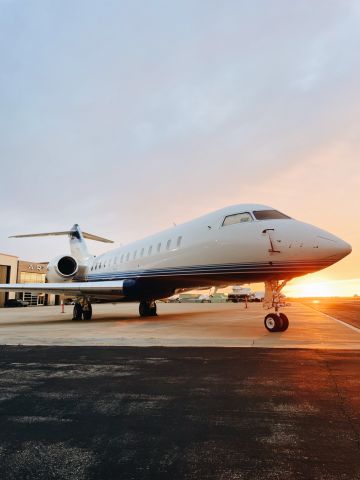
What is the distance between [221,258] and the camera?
11.8 m

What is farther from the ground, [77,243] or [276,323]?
[77,243]

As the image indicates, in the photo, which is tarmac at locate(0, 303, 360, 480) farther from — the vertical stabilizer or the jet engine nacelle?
the vertical stabilizer

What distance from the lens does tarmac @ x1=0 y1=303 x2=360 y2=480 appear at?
2.55m

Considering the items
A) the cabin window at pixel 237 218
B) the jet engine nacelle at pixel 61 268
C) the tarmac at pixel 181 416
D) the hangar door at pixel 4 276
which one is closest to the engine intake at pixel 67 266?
the jet engine nacelle at pixel 61 268

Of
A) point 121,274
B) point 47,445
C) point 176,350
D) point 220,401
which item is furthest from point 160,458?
point 121,274

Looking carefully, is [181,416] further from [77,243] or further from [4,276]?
[4,276]

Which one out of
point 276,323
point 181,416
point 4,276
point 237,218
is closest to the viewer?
point 181,416

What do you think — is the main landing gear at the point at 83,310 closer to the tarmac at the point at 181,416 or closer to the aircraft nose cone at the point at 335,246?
the tarmac at the point at 181,416

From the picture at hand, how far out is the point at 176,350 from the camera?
7.50 meters

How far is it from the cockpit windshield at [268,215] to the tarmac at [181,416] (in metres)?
4.97

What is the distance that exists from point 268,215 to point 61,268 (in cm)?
1300

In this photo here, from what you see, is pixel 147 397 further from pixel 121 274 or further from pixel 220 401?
pixel 121 274

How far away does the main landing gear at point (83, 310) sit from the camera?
1810cm

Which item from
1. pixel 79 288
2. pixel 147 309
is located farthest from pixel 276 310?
pixel 147 309
